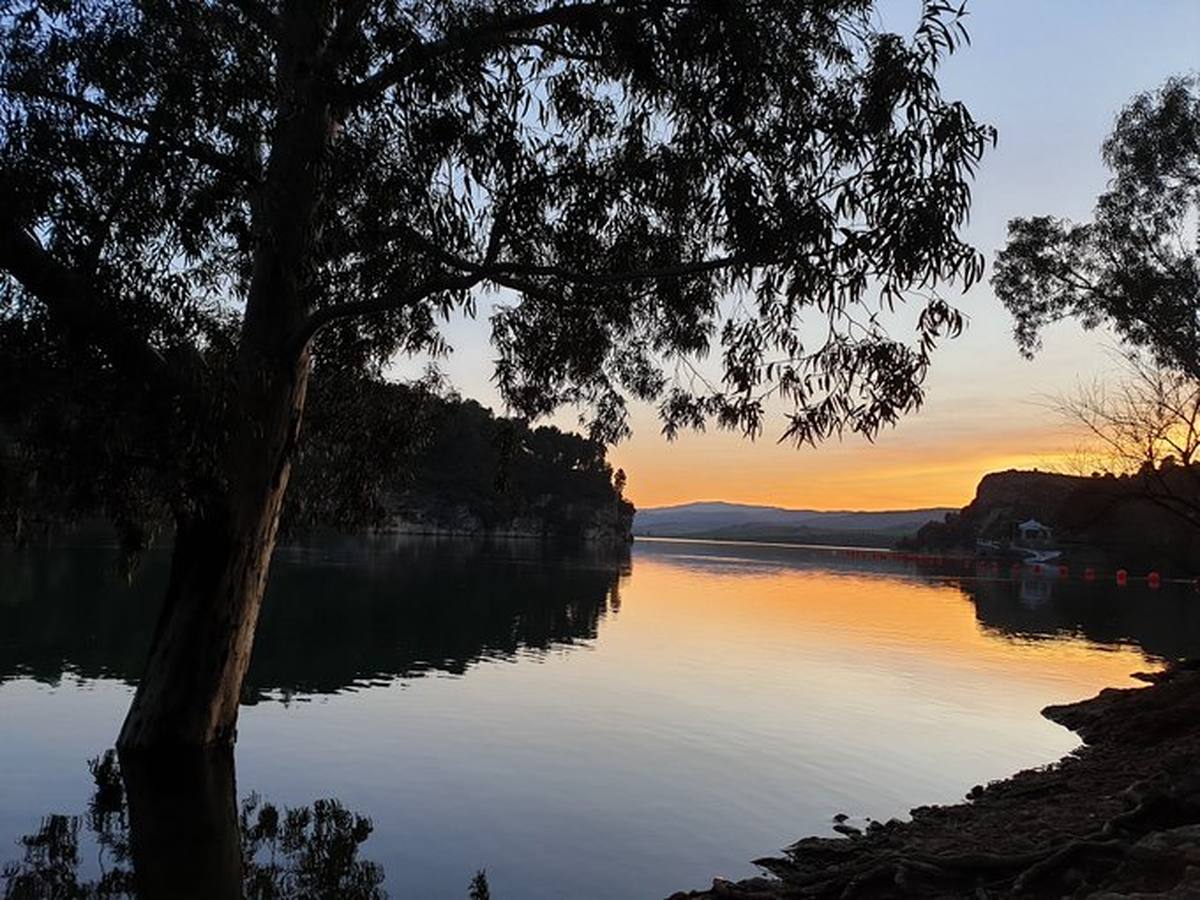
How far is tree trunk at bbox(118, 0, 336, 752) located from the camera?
10172 mm

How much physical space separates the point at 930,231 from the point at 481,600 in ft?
107

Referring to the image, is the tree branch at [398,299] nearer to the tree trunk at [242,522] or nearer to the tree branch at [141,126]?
the tree trunk at [242,522]

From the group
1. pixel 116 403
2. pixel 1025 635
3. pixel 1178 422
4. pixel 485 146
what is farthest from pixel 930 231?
pixel 1025 635

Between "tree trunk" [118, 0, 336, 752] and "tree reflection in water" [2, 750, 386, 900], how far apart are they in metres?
0.61

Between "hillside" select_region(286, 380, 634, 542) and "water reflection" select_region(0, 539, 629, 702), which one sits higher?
"hillside" select_region(286, 380, 634, 542)

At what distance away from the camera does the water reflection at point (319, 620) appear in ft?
62.2

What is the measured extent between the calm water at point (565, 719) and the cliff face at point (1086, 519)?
4.60 meters

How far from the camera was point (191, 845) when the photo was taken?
27.2ft

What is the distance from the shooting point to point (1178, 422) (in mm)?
19359

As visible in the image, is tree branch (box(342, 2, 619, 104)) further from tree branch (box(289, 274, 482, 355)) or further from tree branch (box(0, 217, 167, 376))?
tree branch (box(0, 217, 167, 376))

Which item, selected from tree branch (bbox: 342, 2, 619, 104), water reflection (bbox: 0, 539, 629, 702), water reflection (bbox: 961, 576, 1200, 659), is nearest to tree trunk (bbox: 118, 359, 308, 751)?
tree branch (bbox: 342, 2, 619, 104)

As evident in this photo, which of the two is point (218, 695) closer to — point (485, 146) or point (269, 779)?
point (269, 779)

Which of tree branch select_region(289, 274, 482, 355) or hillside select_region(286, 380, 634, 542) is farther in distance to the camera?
hillside select_region(286, 380, 634, 542)

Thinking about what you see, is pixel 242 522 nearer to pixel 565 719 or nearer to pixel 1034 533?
pixel 565 719
